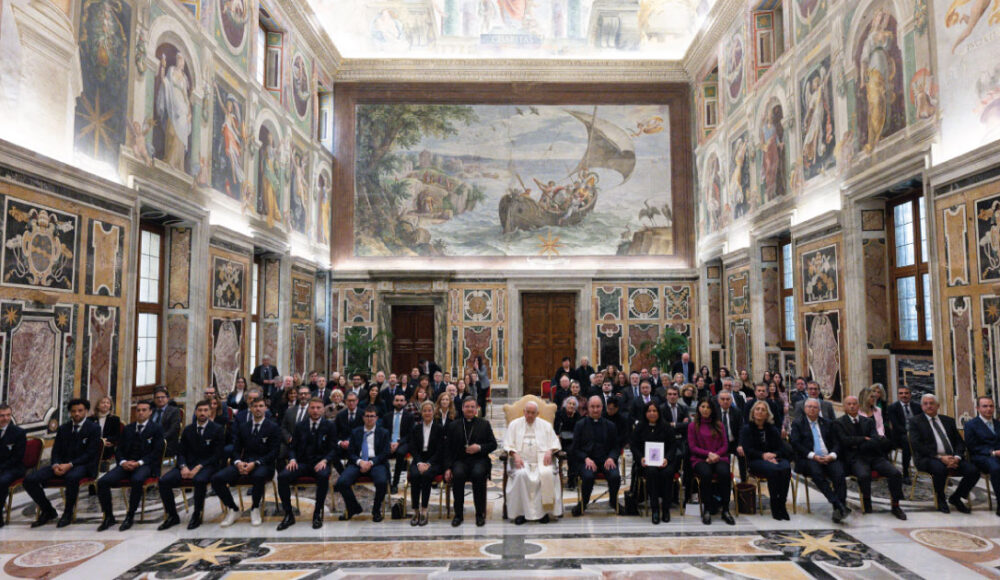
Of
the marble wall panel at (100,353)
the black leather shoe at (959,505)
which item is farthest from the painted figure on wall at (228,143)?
the black leather shoe at (959,505)

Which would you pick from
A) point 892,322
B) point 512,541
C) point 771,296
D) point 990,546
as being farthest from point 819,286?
point 512,541

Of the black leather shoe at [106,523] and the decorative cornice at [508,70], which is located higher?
the decorative cornice at [508,70]

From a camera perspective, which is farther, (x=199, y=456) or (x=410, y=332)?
(x=410, y=332)

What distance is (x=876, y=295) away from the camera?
9.56 metres

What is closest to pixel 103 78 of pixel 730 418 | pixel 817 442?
pixel 730 418

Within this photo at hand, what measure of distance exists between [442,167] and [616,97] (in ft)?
18.7

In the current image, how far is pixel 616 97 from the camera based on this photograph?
60.0 feet

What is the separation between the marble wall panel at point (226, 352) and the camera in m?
10.8

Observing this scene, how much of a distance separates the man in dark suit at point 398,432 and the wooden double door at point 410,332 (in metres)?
10.3

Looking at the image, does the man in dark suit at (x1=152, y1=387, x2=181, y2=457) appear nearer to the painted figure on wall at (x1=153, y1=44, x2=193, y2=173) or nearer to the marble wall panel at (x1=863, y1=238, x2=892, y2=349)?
the painted figure on wall at (x1=153, y1=44, x2=193, y2=173)

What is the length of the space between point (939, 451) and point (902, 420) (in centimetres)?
78

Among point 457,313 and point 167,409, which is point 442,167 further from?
point 167,409

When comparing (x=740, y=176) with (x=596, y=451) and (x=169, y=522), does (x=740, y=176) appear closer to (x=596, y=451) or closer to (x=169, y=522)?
(x=596, y=451)

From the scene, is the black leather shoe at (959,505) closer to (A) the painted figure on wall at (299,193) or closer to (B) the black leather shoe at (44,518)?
(B) the black leather shoe at (44,518)
